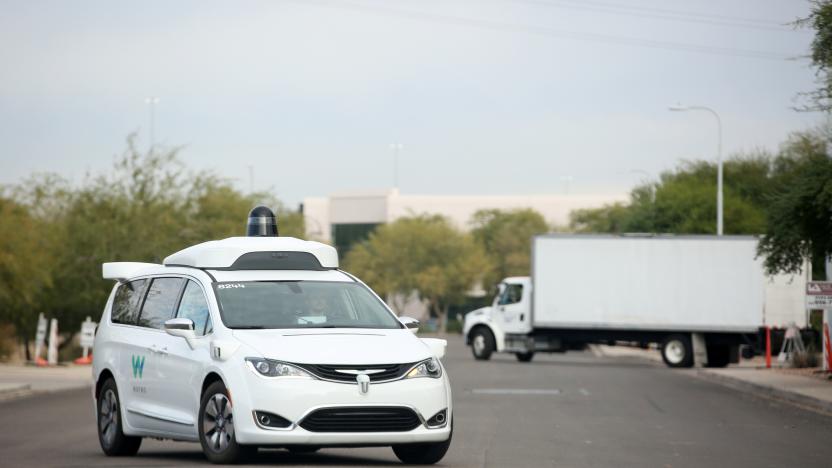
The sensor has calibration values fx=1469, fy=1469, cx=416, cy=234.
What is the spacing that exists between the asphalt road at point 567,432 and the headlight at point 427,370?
1.12m

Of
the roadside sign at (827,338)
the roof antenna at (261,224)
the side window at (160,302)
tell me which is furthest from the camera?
the roadside sign at (827,338)

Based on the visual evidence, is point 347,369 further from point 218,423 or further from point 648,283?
point 648,283

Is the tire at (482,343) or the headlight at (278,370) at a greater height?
the headlight at (278,370)

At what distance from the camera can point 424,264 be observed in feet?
367

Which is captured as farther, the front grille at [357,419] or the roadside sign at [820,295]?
the roadside sign at [820,295]

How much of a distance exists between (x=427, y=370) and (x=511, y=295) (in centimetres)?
3301

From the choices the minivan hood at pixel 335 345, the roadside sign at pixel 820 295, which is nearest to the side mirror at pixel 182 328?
the minivan hood at pixel 335 345

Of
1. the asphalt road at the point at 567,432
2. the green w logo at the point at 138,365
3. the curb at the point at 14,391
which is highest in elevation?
the green w logo at the point at 138,365

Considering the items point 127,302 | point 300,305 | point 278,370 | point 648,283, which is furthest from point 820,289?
point 278,370

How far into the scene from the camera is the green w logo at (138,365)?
1318 cm

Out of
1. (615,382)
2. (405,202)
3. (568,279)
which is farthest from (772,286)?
(405,202)

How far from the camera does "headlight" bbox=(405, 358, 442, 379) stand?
1170 centimetres

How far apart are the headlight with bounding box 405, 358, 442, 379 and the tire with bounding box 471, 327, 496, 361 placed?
33.3 m

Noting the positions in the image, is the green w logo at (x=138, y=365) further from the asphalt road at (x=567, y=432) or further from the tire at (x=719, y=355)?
the tire at (x=719, y=355)
